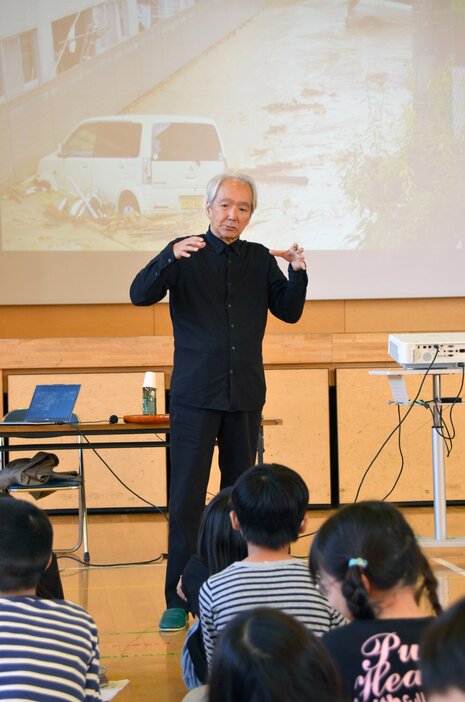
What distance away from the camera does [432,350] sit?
4160 millimetres

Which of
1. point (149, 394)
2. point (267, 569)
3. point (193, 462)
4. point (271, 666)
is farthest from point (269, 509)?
point (149, 394)

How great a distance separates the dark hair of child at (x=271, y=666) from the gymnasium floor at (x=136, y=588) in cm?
69

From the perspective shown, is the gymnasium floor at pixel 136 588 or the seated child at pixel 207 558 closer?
the seated child at pixel 207 558

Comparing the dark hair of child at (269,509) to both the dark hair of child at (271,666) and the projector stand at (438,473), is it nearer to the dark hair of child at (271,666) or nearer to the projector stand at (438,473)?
the dark hair of child at (271,666)

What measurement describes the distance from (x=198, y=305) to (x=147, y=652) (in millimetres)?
1138

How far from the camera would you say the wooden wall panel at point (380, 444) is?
5.73m

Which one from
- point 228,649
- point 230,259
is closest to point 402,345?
point 230,259

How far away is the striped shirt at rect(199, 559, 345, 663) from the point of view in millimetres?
1840

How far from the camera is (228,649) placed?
38.0 inches

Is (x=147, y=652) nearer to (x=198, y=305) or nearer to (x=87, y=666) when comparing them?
(x=198, y=305)

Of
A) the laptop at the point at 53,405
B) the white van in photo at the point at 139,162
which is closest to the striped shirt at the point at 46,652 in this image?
the laptop at the point at 53,405

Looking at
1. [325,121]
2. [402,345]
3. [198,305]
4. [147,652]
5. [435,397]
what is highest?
[325,121]

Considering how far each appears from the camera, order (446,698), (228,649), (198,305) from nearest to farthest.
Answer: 1. (446,698)
2. (228,649)
3. (198,305)

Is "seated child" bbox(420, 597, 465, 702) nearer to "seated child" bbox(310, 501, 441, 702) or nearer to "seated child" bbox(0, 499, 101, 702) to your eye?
"seated child" bbox(310, 501, 441, 702)
